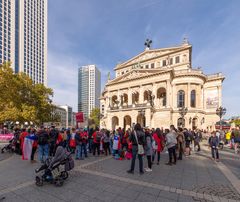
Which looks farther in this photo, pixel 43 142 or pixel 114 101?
pixel 114 101

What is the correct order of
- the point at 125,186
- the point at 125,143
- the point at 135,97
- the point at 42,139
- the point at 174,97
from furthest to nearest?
the point at 135,97
the point at 174,97
the point at 125,143
the point at 42,139
the point at 125,186

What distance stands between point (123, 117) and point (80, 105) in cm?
12424

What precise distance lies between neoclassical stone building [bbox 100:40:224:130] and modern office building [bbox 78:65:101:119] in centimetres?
11078

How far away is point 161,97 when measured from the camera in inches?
1720

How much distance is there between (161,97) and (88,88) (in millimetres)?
125037

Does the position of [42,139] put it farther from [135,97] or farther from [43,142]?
[135,97]

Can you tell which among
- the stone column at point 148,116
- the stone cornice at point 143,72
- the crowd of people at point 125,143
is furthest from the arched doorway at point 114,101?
the crowd of people at point 125,143

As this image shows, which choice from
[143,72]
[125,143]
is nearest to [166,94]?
[143,72]

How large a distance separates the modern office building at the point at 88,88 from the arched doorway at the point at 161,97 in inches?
4651

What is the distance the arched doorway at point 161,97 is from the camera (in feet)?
140

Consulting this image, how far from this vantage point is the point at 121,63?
59844 millimetres

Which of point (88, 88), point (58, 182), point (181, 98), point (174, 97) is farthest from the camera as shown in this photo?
point (88, 88)

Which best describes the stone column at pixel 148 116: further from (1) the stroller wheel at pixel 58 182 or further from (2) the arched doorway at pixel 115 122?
(1) the stroller wheel at pixel 58 182

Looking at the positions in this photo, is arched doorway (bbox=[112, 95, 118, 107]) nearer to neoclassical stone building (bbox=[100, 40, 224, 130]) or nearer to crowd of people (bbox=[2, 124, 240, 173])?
neoclassical stone building (bbox=[100, 40, 224, 130])
